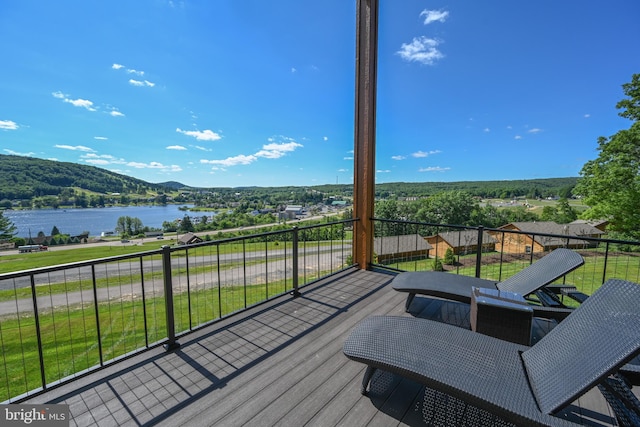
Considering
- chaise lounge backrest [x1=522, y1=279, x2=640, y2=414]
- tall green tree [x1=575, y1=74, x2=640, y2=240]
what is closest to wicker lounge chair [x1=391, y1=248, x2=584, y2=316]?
chaise lounge backrest [x1=522, y1=279, x2=640, y2=414]

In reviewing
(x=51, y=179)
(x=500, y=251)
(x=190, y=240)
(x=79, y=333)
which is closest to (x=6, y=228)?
(x=51, y=179)

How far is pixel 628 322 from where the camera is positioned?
1.41m

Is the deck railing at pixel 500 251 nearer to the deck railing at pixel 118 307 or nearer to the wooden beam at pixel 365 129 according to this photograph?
the wooden beam at pixel 365 129

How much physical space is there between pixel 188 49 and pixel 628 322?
17133 millimetres

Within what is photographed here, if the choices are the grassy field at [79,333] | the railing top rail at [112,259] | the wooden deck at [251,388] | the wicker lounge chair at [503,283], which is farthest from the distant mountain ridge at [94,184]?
the wooden deck at [251,388]

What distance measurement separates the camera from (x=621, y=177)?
12.9 meters

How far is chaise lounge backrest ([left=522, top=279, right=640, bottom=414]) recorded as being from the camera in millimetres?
1299

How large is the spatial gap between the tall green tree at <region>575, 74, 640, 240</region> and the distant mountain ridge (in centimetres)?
128

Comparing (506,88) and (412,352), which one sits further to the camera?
(506,88)

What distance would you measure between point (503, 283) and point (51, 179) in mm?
19426

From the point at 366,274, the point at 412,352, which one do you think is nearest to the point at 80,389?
the point at 412,352

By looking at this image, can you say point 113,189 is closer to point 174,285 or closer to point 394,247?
point 174,285

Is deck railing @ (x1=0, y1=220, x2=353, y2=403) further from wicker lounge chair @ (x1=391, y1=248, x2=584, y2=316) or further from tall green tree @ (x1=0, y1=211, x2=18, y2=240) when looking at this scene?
tall green tree @ (x1=0, y1=211, x2=18, y2=240)

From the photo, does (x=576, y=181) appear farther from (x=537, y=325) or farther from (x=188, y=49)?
(x=188, y=49)
